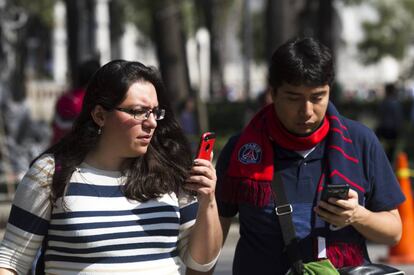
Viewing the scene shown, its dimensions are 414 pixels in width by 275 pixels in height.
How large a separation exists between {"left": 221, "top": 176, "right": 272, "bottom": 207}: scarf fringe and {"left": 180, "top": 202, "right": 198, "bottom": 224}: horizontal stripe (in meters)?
0.33

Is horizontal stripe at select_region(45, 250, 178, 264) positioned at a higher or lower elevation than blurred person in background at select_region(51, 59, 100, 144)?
higher

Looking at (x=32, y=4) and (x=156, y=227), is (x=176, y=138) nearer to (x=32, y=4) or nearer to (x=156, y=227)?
(x=156, y=227)

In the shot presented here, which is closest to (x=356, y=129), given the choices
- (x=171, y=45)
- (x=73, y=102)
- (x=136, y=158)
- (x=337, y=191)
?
(x=337, y=191)

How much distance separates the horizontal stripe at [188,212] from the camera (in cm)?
402

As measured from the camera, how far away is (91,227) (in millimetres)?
3854

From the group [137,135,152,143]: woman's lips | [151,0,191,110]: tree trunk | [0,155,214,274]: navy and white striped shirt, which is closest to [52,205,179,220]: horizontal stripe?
[0,155,214,274]: navy and white striped shirt

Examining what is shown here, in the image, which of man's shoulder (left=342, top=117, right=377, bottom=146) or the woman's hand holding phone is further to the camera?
man's shoulder (left=342, top=117, right=377, bottom=146)

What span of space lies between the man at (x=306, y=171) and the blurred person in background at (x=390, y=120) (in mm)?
13530

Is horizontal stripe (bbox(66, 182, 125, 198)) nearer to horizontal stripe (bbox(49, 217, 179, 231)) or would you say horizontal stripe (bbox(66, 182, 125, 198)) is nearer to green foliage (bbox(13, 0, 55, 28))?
horizontal stripe (bbox(49, 217, 179, 231))

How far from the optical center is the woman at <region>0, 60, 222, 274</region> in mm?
3865

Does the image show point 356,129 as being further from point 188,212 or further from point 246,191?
point 188,212

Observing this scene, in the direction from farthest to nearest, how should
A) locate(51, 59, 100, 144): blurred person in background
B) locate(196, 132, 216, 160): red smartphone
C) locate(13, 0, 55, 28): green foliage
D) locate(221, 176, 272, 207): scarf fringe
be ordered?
locate(13, 0, 55, 28): green foliage
locate(51, 59, 100, 144): blurred person in background
locate(221, 176, 272, 207): scarf fringe
locate(196, 132, 216, 160): red smartphone

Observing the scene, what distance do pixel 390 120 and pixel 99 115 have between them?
14.2 meters

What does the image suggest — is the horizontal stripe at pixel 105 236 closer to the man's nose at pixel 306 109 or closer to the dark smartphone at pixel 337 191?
the dark smartphone at pixel 337 191
